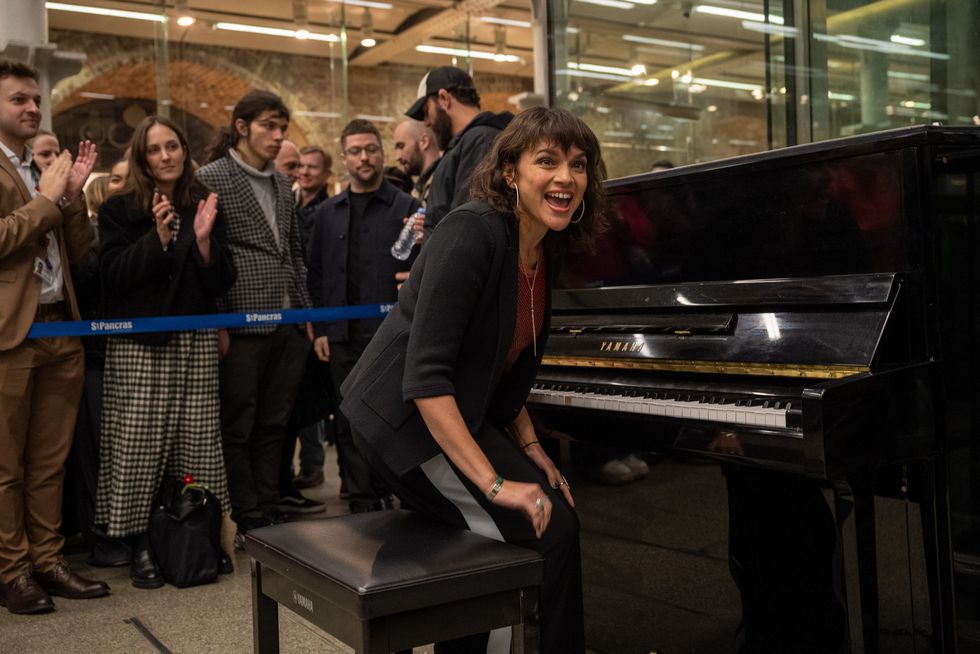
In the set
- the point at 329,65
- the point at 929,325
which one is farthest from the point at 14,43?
the point at 329,65

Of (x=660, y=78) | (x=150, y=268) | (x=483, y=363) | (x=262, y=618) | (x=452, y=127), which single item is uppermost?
(x=660, y=78)

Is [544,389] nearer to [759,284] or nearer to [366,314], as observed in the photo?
[759,284]

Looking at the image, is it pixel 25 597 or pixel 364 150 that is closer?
pixel 25 597

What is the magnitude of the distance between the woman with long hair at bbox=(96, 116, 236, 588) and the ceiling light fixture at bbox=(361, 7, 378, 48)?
23.1 ft

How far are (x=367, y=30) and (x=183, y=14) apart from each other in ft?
6.35

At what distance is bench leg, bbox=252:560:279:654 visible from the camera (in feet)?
7.20

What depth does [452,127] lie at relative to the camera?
161 inches

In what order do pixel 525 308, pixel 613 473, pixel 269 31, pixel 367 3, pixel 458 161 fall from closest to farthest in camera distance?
pixel 525 308
pixel 613 473
pixel 458 161
pixel 269 31
pixel 367 3

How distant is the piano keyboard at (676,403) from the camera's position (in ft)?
6.95

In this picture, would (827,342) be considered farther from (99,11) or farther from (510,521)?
(99,11)

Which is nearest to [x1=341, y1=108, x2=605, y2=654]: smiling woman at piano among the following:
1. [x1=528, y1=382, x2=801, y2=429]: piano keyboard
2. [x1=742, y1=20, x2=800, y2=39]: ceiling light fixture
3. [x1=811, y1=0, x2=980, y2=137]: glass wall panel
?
[x1=528, y1=382, x2=801, y2=429]: piano keyboard

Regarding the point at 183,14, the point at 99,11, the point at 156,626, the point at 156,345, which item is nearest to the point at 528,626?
the point at 156,626

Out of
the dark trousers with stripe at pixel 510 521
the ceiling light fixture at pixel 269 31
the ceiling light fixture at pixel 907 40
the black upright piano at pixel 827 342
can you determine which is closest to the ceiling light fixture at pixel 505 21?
the ceiling light fixture at pixel 269 31

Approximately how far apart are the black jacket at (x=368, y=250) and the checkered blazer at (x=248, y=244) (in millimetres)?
265
